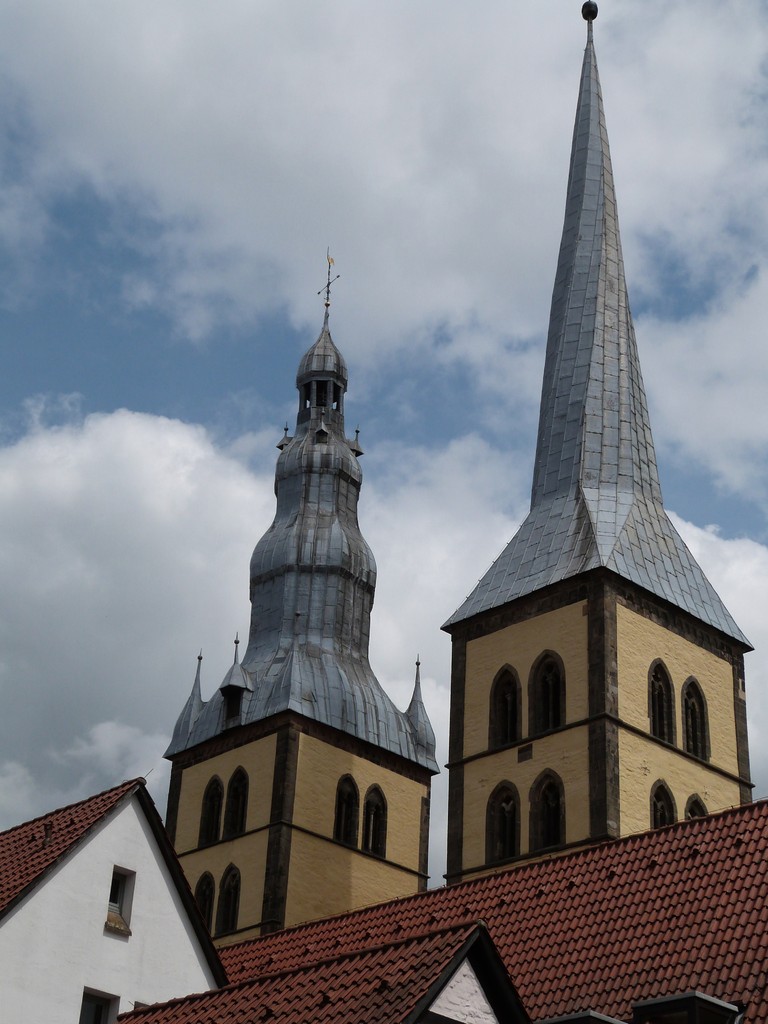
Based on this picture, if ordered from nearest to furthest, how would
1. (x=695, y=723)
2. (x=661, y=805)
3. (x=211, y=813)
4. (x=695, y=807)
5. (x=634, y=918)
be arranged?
1. (x=634, y=918)
2. (x=661, y=805)
3. (x=695, y=807)
4. (x=695, y=723)
5. (x=211, y=813)

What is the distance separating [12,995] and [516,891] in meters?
8.49

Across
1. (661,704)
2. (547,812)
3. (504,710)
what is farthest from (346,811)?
(661,704)

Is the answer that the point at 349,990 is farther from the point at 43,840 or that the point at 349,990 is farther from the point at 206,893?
the point at 206,893

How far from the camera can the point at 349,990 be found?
1841cm

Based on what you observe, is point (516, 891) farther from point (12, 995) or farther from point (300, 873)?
point (300, 873)

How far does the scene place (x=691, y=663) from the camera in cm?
4253

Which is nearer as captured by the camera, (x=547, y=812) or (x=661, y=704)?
(x=547, y=812)

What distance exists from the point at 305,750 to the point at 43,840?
25722mm

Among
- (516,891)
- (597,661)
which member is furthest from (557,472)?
(516,891)

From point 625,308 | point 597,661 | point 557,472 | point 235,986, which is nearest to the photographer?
point 235,986

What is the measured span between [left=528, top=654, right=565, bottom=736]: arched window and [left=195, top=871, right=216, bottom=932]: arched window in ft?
38.9

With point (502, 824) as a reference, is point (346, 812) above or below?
above

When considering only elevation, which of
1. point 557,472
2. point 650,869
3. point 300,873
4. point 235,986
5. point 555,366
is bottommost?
point 235,986

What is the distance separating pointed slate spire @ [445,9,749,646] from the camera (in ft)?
141
